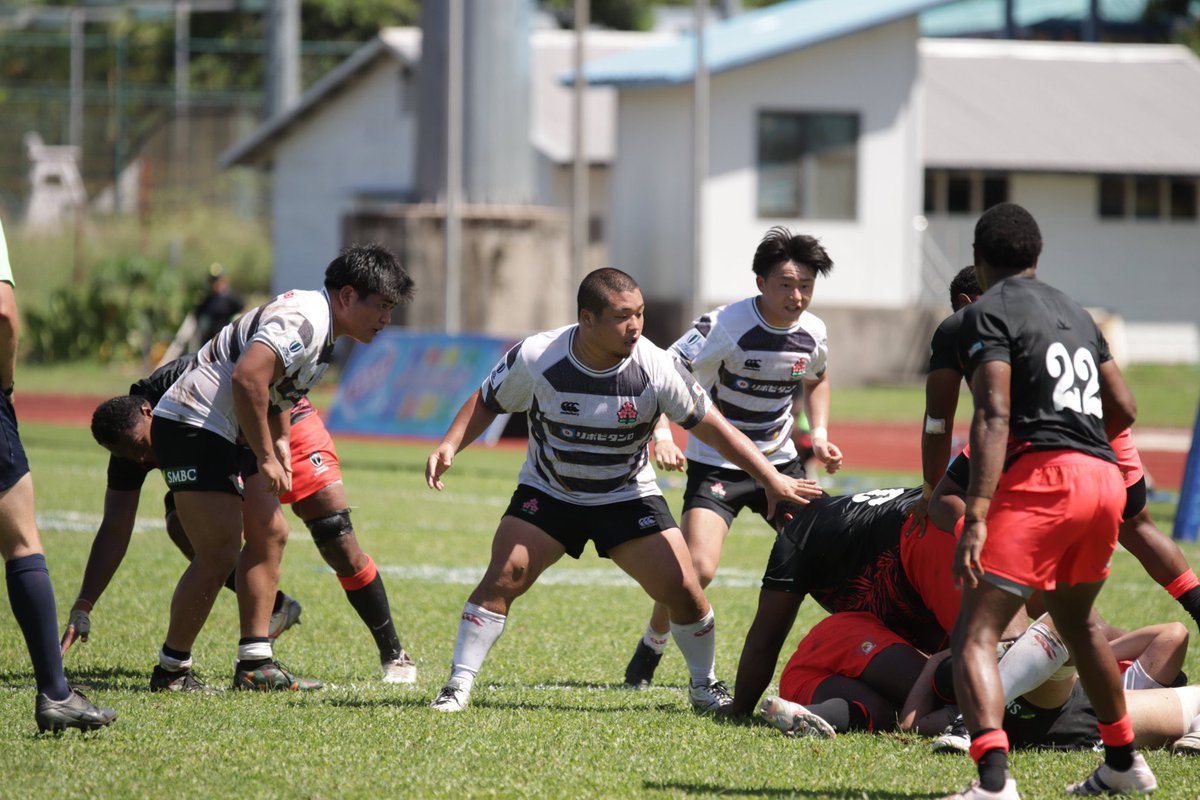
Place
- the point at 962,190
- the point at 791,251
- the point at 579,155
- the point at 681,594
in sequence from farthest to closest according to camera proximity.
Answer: the point at 962,190 < the point at 579,155 < the point at 791,251 < the point at 681,594

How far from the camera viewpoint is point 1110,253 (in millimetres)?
36719

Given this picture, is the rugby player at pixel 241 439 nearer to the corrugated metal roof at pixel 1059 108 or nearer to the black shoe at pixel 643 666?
the black shoe at pixel 643 666

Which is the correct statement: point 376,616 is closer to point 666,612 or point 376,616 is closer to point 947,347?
point 666,612

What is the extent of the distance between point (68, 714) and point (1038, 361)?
376 cm

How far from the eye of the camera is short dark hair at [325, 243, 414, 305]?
6.91 metres

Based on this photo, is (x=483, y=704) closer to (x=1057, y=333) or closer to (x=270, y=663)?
(x=270, y=663)

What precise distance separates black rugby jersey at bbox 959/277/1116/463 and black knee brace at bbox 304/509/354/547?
3.42 m

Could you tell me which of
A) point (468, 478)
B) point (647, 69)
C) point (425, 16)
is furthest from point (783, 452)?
point (647, 69)

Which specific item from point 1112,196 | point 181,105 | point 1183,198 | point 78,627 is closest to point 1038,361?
point 78,627

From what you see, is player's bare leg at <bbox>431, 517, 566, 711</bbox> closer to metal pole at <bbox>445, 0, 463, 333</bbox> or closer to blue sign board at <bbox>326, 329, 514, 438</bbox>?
blue sign board at <bbox>326, 329, 514, 438</bbox>

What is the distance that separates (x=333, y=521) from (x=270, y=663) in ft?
2.51

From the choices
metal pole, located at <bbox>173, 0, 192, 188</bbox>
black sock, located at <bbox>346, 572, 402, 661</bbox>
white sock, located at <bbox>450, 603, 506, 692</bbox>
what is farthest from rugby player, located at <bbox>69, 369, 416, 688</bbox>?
metal pole, located at <bbox>173, 0, 192, 188</bbox>

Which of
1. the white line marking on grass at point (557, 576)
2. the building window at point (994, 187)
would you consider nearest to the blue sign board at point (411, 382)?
the white line marking on grass at point (557, 576)

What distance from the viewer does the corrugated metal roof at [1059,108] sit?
114 feet
